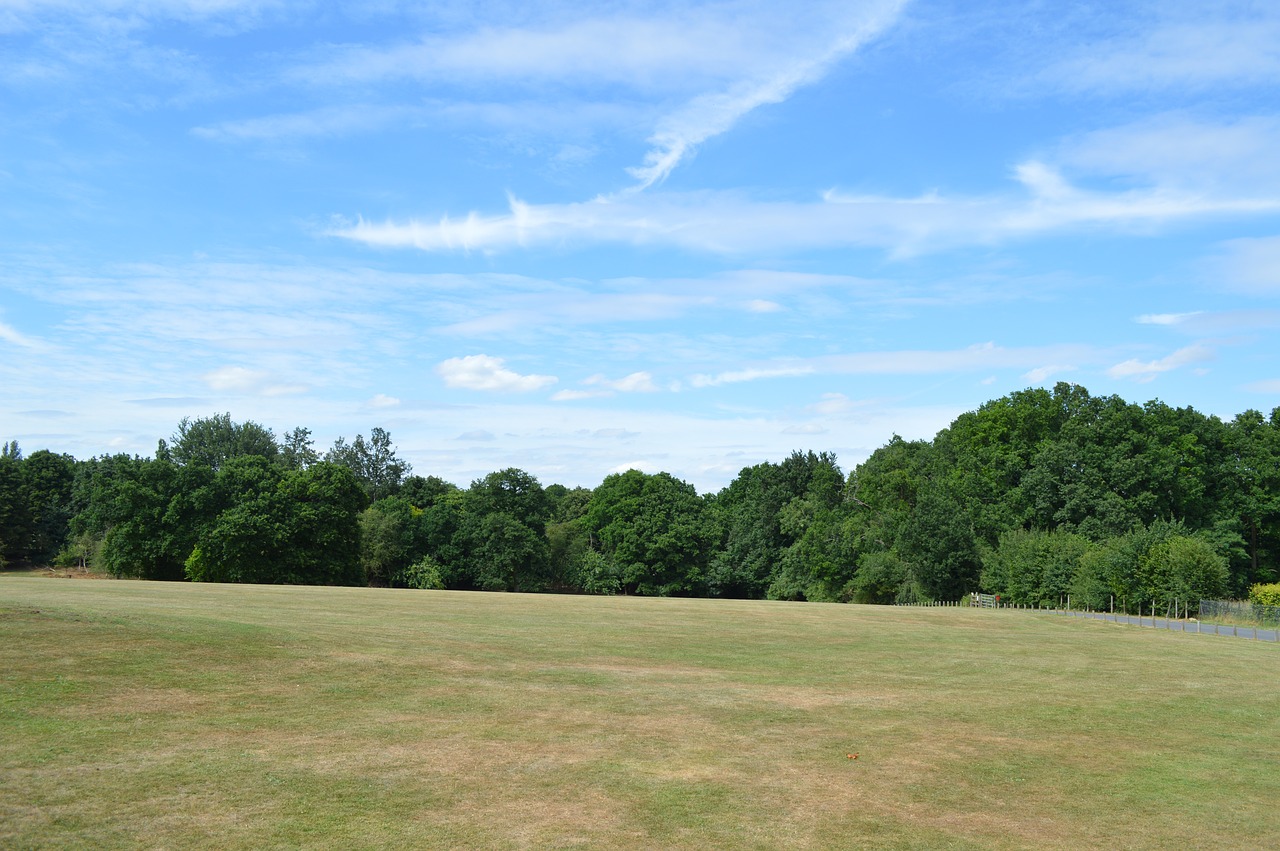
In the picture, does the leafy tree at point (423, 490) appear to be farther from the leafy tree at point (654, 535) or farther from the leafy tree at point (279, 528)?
the leafy tree at point (279, 528)

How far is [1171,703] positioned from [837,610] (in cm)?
4191

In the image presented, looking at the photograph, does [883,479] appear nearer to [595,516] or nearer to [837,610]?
[595,516]

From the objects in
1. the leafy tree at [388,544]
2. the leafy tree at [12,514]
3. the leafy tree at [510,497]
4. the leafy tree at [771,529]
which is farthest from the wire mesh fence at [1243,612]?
the leafy tree at [12,514]

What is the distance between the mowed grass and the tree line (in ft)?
186

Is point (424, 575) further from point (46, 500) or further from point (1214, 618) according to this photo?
point (1214, 618)

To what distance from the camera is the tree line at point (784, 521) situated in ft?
311

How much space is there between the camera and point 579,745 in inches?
705

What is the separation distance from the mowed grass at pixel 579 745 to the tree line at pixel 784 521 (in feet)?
186

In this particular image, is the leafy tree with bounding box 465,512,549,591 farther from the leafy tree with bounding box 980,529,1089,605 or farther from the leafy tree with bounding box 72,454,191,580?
the leafy tree with bounding box 980,529,1089,605

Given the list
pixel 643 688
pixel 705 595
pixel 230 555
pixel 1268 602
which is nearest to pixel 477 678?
pixel 643 688

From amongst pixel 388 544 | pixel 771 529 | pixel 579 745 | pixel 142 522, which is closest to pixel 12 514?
pixel 142 522

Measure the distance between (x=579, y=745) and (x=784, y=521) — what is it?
121 m

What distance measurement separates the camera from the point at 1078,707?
2458 centimetres

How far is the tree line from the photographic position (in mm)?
94688
